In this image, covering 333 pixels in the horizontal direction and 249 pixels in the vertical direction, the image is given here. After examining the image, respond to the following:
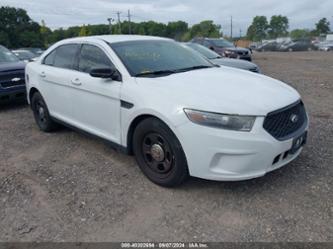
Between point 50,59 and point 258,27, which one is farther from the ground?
point 258,27

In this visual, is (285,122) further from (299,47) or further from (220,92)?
(299,47)

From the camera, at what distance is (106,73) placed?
12.8 ft

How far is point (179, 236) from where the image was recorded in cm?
290

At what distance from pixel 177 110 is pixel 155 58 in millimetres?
1229

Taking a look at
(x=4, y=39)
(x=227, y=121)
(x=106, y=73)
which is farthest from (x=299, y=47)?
(x=4, y=39)

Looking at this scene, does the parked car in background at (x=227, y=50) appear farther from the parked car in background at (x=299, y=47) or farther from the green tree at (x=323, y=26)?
the green tree at (x=323, y=26)

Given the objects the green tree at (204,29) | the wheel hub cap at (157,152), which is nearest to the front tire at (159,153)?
the wheel hub cap at (157,152)

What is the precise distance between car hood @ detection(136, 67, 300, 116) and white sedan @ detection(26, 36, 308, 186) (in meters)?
0.01

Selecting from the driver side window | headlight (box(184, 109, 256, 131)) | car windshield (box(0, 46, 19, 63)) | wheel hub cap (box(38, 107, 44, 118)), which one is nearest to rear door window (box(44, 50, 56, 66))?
wheel hub cap (box(38, 107, 44, 118))

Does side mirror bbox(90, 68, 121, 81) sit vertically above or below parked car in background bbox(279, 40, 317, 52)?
below

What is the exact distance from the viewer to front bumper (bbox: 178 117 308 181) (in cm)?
312

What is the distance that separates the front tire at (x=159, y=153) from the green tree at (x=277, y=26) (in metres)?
105

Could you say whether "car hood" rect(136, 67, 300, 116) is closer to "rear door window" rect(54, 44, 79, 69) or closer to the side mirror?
the side mirror

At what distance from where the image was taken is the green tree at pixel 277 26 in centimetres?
10125
